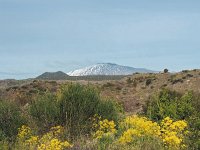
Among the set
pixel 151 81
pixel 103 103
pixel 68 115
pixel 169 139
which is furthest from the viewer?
pixel 151 81

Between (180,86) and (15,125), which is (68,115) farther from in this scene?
(180,86)

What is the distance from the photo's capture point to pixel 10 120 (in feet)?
55.6

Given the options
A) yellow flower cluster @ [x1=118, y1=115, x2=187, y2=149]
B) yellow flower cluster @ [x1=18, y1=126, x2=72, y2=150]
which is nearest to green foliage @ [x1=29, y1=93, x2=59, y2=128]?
yellow flower cluster @ [x1=18, y1=126, x2=72, y2=150]

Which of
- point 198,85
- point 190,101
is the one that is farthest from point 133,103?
point 190,101

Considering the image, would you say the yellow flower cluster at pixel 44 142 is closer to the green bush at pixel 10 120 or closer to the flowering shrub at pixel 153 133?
the flowering shrub at pixel 153 133

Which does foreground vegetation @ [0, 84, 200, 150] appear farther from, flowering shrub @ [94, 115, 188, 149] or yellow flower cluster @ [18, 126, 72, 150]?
flowering shrub @ [94, 115, 188, 149]

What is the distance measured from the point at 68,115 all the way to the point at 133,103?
30536 mm

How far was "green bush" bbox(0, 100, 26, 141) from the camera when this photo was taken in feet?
54.4

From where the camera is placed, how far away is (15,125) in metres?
16.7

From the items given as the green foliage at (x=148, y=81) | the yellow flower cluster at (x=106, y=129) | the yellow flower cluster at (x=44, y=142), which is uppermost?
the green foliage at (x=148, y=81)

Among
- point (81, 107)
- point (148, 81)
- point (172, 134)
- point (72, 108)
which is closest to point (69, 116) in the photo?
point (72, 108)

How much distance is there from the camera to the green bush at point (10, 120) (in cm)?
1659

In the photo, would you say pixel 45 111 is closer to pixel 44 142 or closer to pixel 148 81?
pixel 44 142

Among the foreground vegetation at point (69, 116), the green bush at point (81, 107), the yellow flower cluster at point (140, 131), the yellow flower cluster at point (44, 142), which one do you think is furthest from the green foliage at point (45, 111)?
the yellow flower cluster at point (140, 131)
